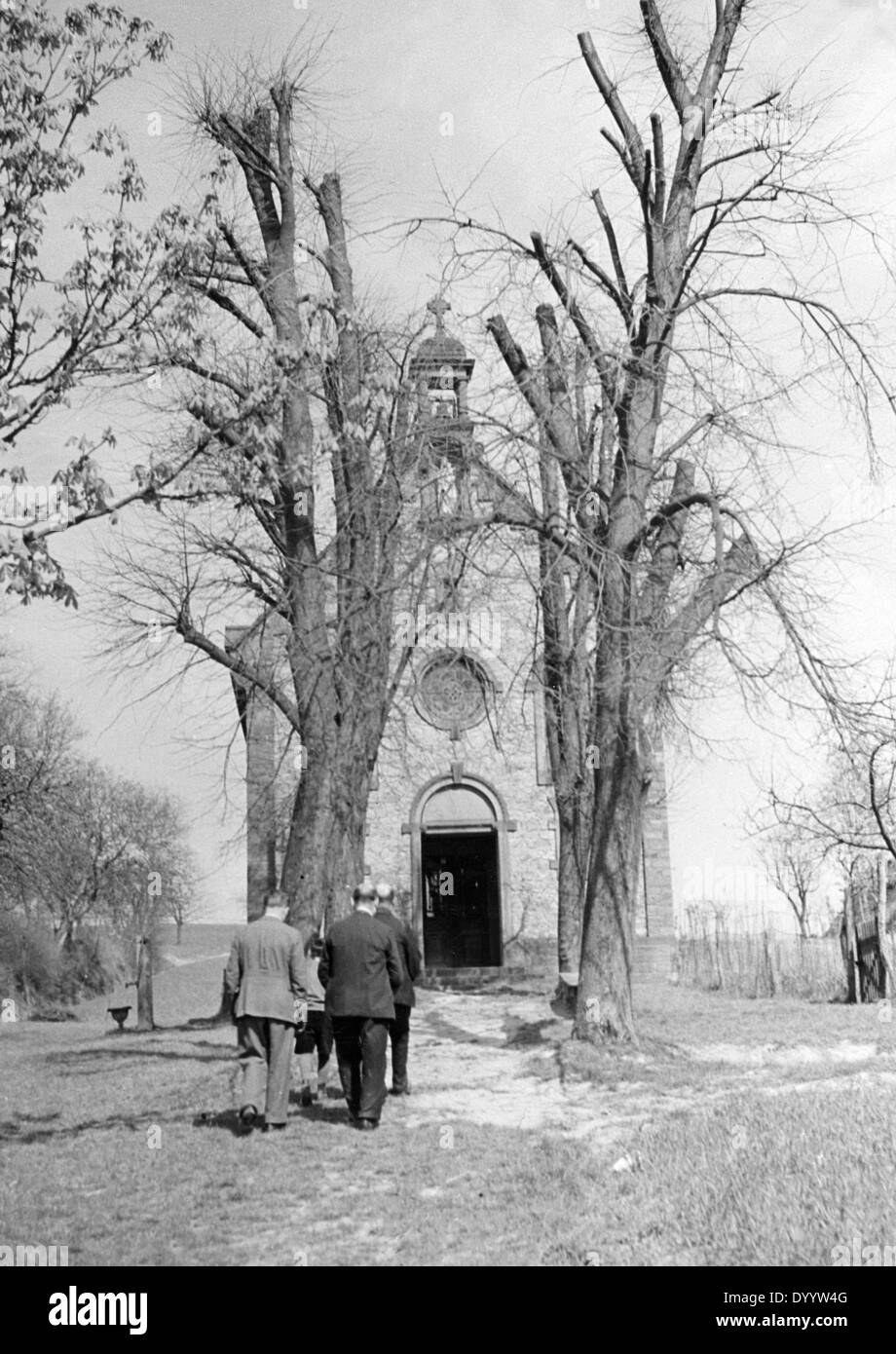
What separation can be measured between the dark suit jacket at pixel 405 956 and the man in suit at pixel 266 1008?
104 cm

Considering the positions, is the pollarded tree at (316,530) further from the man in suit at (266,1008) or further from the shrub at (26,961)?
the shrub at (26,961)

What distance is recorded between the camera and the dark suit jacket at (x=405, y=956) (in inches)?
412

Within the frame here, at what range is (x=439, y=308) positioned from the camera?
1309 centimetres

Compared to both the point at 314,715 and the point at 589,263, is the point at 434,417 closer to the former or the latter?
the point at 589,263

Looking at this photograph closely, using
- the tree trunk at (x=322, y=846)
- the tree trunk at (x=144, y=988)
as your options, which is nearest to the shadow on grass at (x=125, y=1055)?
the tree trunk at (x=322, y=846)

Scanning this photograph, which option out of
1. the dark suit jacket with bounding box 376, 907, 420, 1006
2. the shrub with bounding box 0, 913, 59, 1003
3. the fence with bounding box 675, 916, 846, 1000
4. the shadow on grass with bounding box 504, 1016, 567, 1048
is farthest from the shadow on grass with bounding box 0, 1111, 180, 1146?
the shrub with bounding box 0, 913, 59, 1003

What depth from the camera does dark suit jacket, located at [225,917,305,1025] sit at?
9.34 meters

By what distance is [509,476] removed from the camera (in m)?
12.6

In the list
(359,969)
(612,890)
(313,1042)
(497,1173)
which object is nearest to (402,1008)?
(313,1042)

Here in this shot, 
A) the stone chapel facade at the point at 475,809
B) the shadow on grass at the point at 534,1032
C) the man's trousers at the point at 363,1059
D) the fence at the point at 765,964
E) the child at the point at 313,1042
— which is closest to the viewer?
the man's trousers at the point at 363,1059

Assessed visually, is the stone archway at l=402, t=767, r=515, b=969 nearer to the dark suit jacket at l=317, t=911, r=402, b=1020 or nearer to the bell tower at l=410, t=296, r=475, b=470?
the bell tower at l=410, t=296, r=475, b=470

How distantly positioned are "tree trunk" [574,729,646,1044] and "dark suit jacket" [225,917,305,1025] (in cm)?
363

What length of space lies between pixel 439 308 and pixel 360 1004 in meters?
7.19
